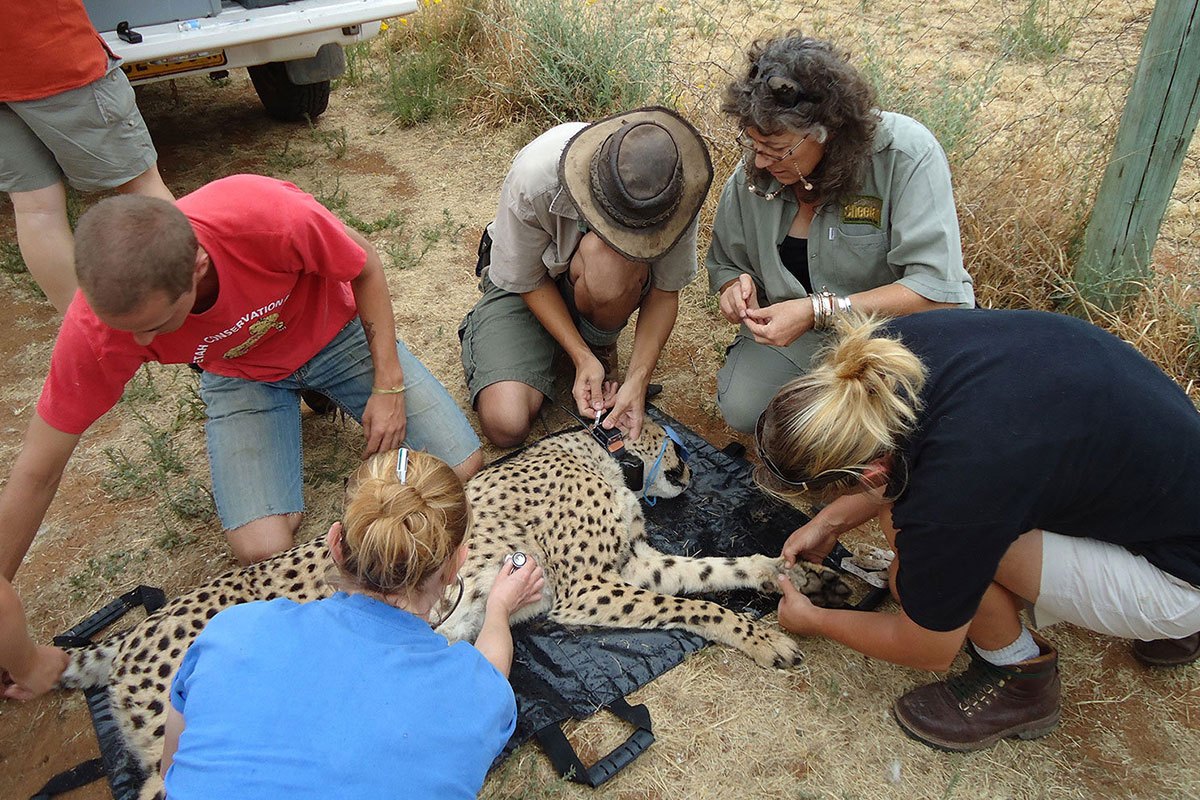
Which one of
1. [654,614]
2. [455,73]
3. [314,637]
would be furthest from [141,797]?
[455,73]

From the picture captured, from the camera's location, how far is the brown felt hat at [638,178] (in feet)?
9.18

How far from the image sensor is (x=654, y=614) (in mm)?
2957

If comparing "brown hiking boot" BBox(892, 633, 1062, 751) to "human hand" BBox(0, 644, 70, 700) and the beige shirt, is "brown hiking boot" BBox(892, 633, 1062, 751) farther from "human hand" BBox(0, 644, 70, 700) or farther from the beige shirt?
"human hand" BBox(0, 644, 70, 700)

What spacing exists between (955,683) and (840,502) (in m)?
0.64

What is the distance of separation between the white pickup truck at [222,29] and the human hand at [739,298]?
2.91 metres

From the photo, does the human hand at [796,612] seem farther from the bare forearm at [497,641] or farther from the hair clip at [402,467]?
the hair clip at [402,467]

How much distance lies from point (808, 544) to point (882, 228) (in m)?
1.14

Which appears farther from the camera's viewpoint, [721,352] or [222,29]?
[222,29]

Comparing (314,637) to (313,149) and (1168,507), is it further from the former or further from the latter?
(313,149)

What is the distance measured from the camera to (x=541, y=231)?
343cm

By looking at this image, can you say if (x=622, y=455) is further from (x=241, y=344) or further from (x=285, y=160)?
(x=285, y=160)

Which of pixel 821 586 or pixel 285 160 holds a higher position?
pixel 285 160

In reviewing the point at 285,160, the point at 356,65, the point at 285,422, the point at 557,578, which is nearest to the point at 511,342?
the point at 285,422

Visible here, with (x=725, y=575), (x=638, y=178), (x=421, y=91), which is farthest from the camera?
(x=421, y=91)
